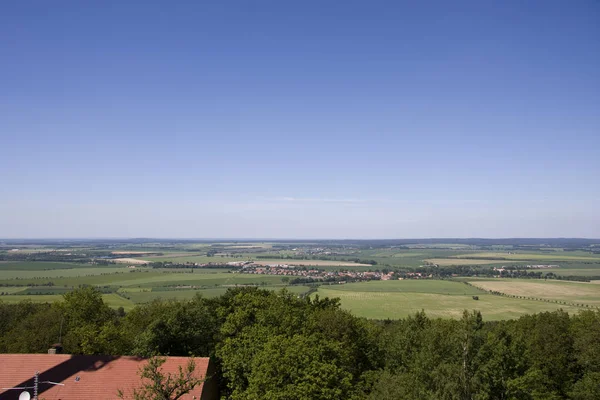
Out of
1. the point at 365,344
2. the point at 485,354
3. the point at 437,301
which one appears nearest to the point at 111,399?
the point at 365,344

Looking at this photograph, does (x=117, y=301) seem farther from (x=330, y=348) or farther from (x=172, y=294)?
(x=330, y=348)

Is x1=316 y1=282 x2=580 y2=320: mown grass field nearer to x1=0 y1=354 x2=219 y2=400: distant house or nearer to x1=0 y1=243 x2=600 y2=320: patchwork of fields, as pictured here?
x1=0 y1=243 x2=600 y2=320: patchwork of fields

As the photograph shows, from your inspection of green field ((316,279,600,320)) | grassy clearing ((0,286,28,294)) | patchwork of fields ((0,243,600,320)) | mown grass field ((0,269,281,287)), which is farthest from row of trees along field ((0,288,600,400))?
mown grass field ((0,269,281,287))

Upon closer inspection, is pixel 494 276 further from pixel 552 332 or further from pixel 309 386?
pixel 309 386

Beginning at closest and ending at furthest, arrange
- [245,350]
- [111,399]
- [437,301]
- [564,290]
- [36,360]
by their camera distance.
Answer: [111,399], [36,360], [245,350], [437,301], [564,290]

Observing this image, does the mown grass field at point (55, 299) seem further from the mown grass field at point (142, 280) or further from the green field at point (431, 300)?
the green field at point (431, 300)

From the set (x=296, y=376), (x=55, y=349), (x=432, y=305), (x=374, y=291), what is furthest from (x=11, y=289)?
(x=296, y=376)

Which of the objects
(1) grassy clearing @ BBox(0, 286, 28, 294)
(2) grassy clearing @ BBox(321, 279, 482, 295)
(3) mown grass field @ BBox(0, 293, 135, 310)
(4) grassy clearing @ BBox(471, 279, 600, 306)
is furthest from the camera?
(2) grassy clearing @ BBox(321, 279, 482, 295)
